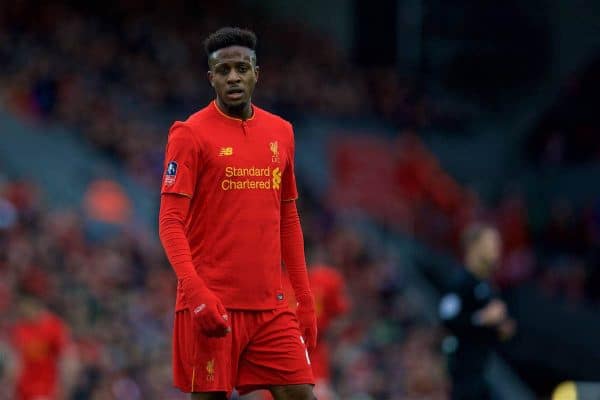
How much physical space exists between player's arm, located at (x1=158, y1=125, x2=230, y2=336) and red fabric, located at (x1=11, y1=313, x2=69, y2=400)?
5.28m

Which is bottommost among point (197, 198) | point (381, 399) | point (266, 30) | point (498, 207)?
point (381, 399)

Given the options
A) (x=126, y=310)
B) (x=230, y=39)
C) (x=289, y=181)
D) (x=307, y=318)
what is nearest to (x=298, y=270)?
(x=307, y=318)

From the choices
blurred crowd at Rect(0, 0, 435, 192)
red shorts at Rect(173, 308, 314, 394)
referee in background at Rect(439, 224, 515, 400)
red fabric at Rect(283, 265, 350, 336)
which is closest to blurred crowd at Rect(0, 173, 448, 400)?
blurred crowd at Rect(0, 0, 435, 192)

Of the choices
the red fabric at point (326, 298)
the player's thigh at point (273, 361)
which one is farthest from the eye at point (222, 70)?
the red fabric at point (326, 298)

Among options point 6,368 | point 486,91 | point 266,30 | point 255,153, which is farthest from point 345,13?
point 255,153

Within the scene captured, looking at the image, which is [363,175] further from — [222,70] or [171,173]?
[171,173]

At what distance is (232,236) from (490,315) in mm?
3465

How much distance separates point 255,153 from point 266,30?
51.8 feet

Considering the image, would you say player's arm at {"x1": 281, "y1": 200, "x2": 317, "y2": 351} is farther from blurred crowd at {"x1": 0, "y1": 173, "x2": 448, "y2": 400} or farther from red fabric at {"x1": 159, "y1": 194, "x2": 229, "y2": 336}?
blurred crowd at {"x1": 0, "y1": 173, "x2": 448, "y2": 400}

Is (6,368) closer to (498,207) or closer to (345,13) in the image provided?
(498,207)

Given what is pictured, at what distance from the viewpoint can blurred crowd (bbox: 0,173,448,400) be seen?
39.9 ft

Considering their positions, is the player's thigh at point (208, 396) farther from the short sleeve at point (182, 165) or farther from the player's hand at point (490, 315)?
the player's hand at point (490, 315)

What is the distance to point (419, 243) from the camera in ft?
58.4

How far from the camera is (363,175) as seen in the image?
18.6 m
